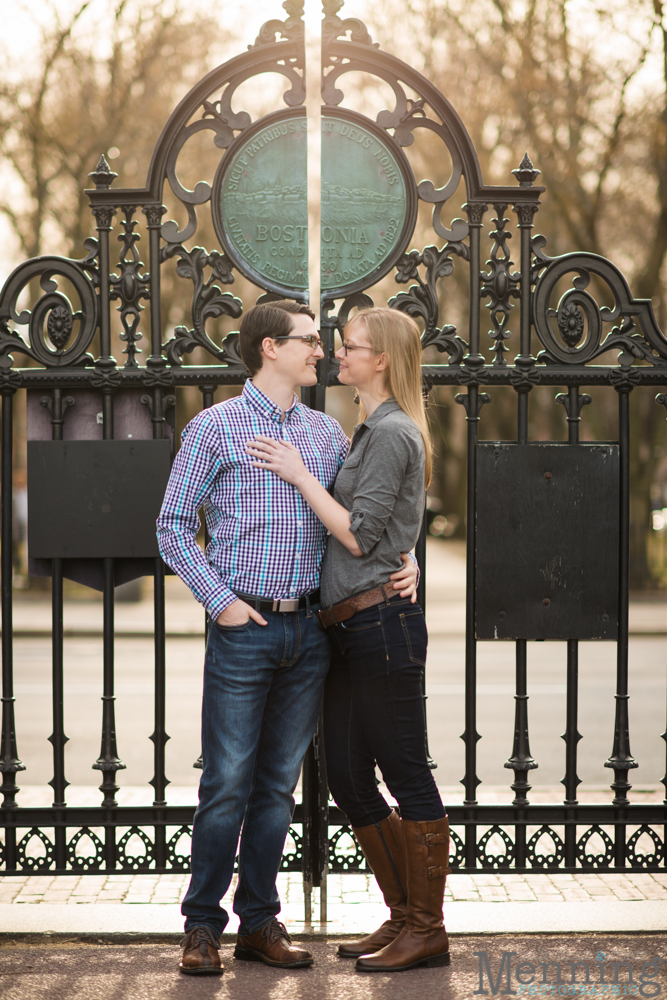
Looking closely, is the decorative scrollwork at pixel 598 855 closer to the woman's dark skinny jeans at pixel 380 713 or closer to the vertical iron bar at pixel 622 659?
the vertical iron bar at pixel 622 659

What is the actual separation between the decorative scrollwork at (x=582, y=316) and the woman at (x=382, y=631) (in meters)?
0.92

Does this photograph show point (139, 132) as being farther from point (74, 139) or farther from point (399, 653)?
point (399, 653)

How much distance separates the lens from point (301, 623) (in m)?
3.61

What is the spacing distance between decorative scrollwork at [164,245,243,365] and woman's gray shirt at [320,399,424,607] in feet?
3.21

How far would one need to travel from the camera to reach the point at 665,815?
4379 millimetres

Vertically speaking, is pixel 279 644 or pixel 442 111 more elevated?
pixel 442 111

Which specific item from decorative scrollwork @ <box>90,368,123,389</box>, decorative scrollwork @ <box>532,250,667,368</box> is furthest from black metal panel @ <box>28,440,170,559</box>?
decorative scrollwork @ <box>532,250,667,368</box>

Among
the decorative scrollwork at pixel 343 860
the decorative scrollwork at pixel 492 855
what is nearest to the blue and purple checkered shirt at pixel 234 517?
the decorative scrollwork at pixel 343 860

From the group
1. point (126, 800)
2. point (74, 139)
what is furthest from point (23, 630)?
point (126, 800)

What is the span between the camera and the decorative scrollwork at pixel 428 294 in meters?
4.25

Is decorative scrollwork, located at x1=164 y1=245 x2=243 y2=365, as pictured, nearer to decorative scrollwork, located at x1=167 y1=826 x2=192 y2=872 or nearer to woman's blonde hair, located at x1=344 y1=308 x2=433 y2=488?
woman's blonde hair, located at x1=344 y1=308 x2=433 y2=488

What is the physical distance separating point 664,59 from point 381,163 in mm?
11247

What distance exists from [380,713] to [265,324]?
1437 mm

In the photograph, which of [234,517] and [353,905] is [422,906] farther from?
[234,517]
